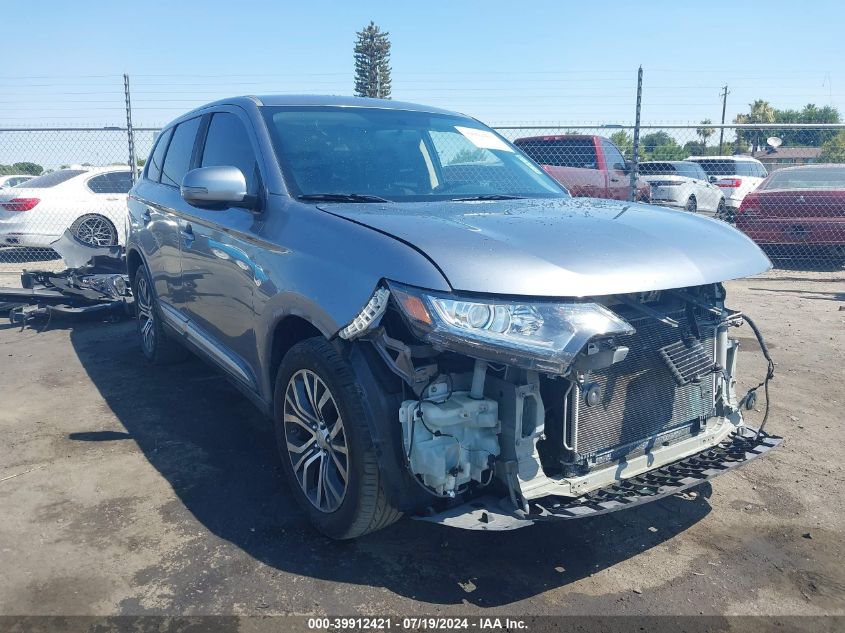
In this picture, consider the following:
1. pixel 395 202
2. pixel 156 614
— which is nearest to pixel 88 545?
pixel 156 614

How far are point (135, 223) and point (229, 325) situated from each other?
2.35 m

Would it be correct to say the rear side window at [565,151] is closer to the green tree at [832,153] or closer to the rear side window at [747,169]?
the rear side window at [747,169]

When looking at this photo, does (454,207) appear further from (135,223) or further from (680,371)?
(135,223)

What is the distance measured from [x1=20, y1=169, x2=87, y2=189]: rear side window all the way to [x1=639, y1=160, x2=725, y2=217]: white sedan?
1070cm

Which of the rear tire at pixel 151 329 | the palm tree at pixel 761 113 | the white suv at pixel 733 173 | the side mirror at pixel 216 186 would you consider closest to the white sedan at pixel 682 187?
the white suv at pixel 733 173

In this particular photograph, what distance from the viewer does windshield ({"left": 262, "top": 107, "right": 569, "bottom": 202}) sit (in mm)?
3375

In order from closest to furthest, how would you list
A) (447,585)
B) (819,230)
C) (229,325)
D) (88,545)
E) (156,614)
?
→ 1. (156,614)
2. (447,585)
3. (88,545)
4. (229,325)
5. (819,230)

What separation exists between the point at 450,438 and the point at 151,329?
3.95 meters

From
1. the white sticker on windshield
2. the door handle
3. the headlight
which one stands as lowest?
the headlight

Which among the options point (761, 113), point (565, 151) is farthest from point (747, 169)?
point (761, 113)

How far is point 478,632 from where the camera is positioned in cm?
246

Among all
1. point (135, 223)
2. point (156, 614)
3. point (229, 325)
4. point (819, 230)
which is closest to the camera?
point (156, 614)

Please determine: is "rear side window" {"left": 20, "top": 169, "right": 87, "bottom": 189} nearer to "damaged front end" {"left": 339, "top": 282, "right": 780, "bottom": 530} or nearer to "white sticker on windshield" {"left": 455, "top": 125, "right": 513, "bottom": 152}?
"white sticker on windshield" {"left": 455, "top": 125, "right": 513, "bottom": 152}

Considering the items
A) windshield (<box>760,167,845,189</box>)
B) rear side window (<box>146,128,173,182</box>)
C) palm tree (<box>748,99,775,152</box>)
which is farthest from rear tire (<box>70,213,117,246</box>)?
palm tree (<box>748,99,775,152</box>)
